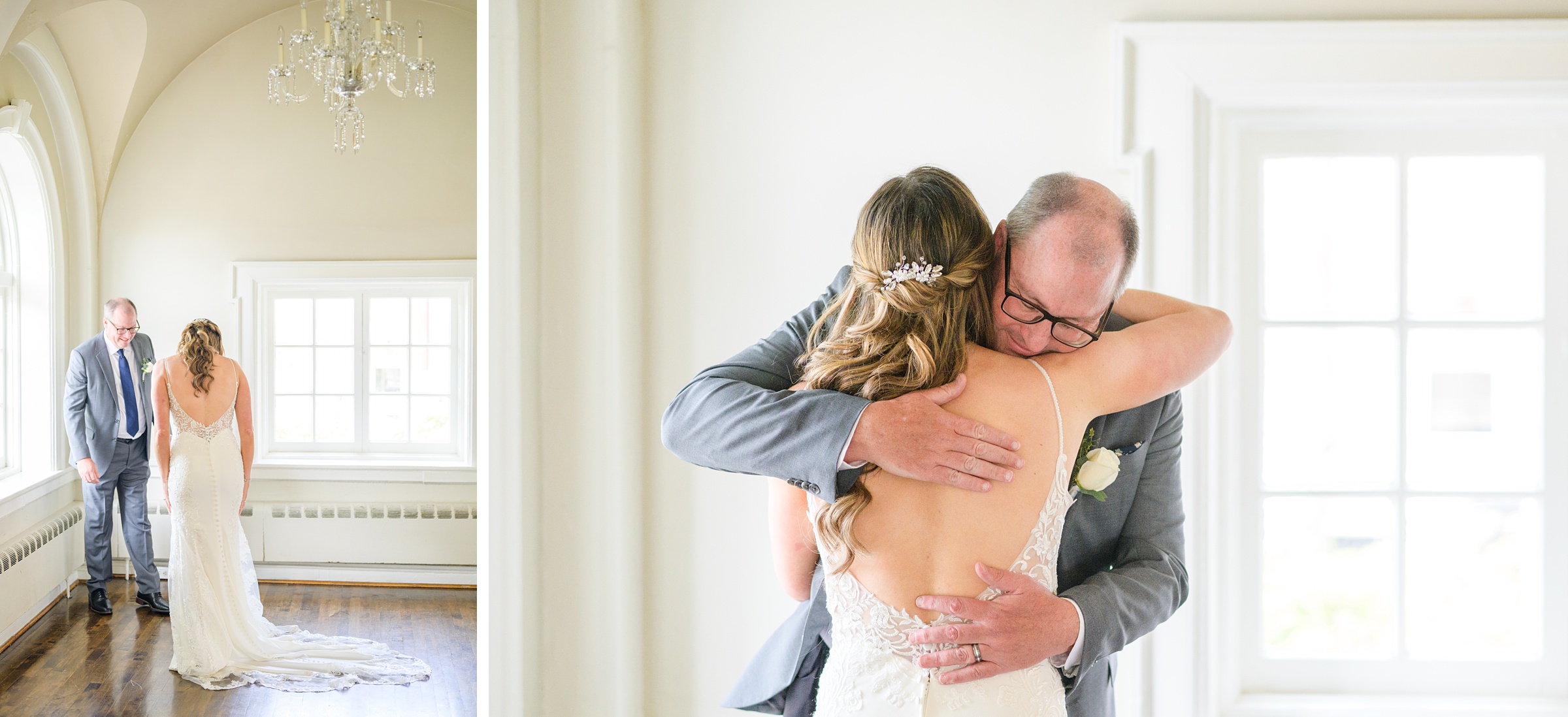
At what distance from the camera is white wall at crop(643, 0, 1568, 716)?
1.74m

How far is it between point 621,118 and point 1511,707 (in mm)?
2361

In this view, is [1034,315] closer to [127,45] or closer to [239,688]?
[239,688]

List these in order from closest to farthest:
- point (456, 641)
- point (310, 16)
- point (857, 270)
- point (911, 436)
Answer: point (911, 436), point (857, 270), point (456, 641), point (310, 16)

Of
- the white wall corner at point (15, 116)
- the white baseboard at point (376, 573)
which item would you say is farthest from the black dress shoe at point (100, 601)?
the white wall corner at point (15, 116)

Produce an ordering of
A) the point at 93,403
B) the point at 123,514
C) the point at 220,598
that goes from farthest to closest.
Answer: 1. the point at 123,514
2. the point at 93,403
3. the point at 220,598

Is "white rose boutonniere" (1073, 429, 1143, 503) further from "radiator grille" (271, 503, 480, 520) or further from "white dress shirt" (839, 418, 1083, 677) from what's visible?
"radiator grille" (271, 503, 480, 520)

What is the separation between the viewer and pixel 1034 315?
999mm

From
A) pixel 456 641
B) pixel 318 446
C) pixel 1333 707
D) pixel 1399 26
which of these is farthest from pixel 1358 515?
pixel 318 446

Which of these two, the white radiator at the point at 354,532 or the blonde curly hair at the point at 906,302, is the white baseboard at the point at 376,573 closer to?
the white radiator at the point at 354,532

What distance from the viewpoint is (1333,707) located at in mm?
1819

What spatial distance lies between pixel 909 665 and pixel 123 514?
16.3 ft

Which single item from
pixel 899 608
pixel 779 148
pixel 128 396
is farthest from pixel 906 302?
pixel 128 396

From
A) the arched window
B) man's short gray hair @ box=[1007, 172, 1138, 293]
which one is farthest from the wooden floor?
man's short gray hair @ box=[1007, 172, 1138, 293]

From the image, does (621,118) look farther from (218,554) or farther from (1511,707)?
(218,554)
